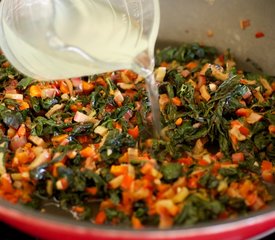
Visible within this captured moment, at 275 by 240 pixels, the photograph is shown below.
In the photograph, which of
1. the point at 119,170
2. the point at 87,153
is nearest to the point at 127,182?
the point at 119,170

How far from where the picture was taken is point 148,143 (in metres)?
2.81

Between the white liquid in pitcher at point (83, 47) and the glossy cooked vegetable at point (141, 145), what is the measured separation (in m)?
0.29

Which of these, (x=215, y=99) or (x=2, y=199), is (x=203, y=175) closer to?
(x=215, y=99)

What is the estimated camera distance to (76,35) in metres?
2.80

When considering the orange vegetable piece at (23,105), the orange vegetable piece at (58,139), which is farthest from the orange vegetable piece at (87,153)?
the orange vegetable piece at (23,105)

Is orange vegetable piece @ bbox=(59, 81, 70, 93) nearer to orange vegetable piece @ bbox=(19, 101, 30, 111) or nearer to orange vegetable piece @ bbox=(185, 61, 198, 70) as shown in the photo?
orange vegetable piece @ bbox=(19, 101, 30, 111)

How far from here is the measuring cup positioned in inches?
101

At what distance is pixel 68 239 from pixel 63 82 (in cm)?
143

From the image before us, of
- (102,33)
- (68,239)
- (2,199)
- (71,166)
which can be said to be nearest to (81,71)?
(102,33)

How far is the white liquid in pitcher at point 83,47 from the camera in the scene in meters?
2.55

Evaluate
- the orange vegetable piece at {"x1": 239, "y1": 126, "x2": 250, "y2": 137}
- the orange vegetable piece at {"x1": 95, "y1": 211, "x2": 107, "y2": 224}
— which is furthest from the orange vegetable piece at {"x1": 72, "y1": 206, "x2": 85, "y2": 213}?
the orange vegetable piece at {"x1": 239, "y1": 126, "x2": 250, "y2": 137}

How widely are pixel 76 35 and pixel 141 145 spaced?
0.78m

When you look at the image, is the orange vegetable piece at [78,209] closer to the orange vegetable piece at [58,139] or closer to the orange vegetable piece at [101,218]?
the orange vegetable piece at [101,218]

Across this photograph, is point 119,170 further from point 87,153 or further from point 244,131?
point 244,131
